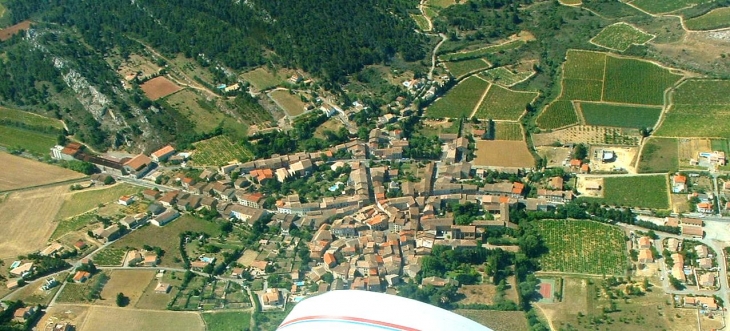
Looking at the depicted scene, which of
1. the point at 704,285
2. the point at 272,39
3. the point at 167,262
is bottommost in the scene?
the point at 167,262

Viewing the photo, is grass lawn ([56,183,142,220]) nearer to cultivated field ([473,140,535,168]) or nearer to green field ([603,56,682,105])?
cultivated field ([473,140,535,168])

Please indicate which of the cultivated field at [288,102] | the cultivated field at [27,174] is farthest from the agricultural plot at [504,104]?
the cultivated field at [27,174]

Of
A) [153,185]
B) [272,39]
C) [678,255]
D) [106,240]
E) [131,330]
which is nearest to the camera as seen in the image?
[131,330]

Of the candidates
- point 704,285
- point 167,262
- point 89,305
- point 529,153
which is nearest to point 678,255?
point 704,285

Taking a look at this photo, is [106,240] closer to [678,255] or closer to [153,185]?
[153,185]

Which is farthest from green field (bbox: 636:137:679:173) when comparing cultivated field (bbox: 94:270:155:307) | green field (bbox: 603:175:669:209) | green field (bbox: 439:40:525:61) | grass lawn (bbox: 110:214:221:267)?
cultivated field (bbox: 94:270:155:307)

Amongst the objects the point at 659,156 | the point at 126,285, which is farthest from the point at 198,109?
the point at 659,156
